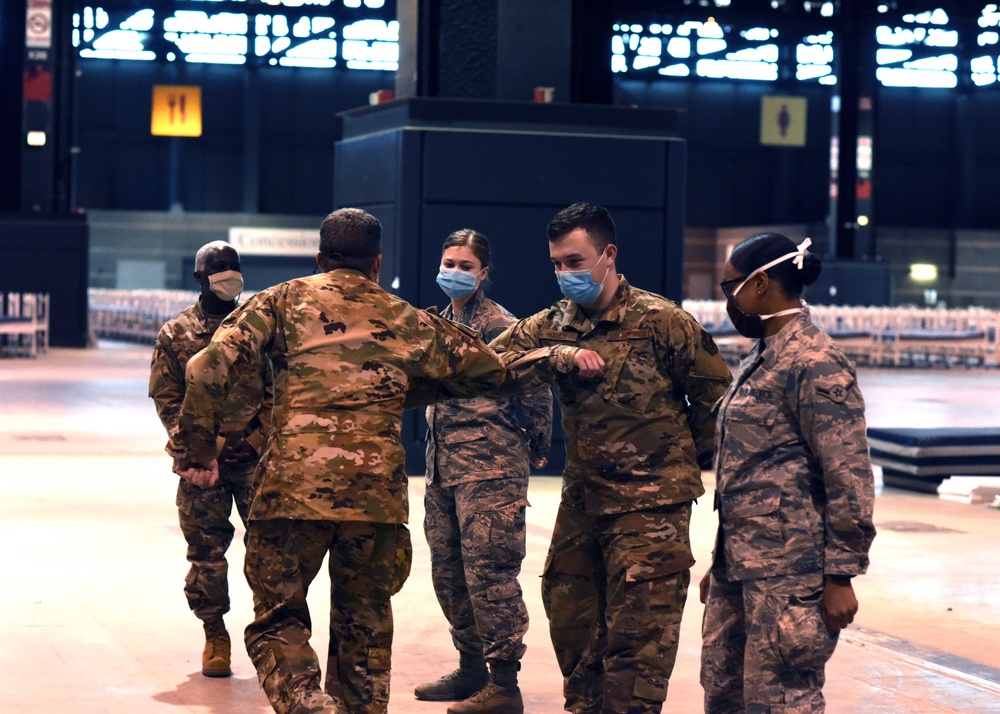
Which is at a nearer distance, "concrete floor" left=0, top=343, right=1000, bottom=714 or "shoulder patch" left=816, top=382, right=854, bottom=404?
"shoulder patch" left=816, top=382, right=854, bottom=404

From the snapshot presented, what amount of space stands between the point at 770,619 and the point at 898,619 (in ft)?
13.9

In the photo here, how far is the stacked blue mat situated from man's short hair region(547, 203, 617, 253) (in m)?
9.36

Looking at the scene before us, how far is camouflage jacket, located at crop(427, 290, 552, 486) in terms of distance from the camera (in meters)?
6.26

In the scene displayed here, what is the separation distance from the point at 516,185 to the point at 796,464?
31.8 feet

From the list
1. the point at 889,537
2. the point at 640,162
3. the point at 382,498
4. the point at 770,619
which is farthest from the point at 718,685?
the point at 640,162

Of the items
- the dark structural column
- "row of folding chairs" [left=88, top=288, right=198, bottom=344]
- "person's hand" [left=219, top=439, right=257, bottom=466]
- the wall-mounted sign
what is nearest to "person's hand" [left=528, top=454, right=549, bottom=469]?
"person's hand" [left=219, top=439, right=257, bottom=466]

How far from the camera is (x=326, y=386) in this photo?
4980mm

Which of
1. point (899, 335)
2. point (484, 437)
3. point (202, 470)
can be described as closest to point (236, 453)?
point (484, 437)

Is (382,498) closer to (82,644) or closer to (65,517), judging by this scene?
(82,644)

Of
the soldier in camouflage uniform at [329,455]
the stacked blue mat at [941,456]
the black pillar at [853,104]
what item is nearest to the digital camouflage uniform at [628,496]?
the soldier in camouflage uniform at [329,455]

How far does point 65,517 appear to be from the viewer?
11.4 meters

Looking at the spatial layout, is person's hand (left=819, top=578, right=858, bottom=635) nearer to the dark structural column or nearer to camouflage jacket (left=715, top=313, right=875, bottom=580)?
camouflage jacket (left=715, top=313, right=875, bottom=580)

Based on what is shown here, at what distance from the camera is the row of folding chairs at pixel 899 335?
34.0m

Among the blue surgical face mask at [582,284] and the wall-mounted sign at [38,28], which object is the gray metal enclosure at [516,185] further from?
the wall-mounted sign at [38,28]
